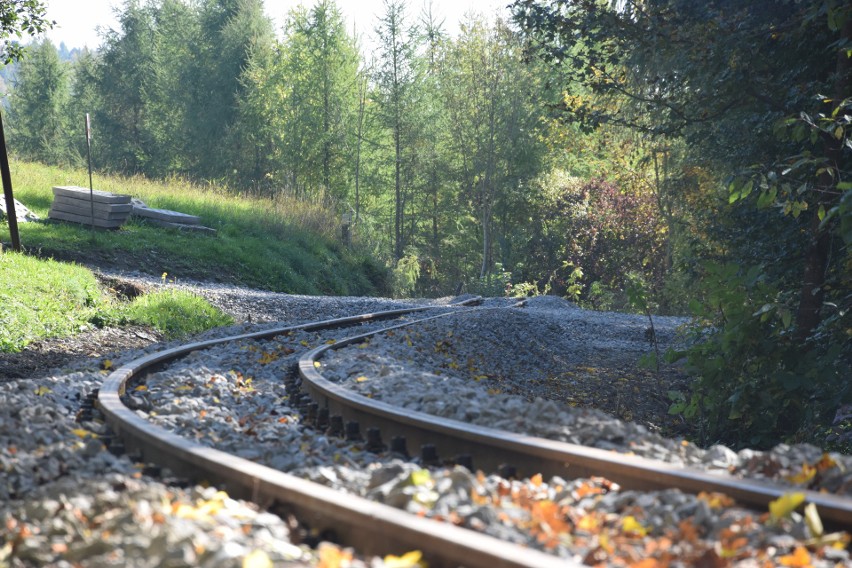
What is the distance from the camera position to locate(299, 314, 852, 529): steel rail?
298cm

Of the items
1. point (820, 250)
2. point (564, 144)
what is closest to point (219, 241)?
point (564, 144)

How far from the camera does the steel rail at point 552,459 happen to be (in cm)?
298

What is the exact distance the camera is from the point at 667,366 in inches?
453

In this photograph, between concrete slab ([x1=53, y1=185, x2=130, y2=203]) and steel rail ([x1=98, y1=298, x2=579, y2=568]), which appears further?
concrete slab ([x1=53, y1=185, x2=130, y2=203])

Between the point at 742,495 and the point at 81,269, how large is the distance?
1184 centimetres

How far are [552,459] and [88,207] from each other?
50.9 ft

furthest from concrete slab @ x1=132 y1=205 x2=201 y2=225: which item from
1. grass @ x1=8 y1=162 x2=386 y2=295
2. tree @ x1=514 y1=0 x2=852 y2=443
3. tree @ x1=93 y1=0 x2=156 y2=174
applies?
tree @ x1=93 y1=0 x2=156 y2=174

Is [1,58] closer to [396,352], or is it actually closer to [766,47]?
[396,352]

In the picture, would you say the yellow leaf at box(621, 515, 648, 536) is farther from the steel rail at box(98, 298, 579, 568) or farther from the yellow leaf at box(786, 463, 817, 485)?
the yellow leaf at box(786, 463, 817, 485)

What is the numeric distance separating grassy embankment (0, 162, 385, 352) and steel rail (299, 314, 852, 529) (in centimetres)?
555

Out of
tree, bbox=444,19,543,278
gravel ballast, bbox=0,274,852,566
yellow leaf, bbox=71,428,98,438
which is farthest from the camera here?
tree, bbox=444,19,543,278

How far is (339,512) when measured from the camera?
2.74 metres

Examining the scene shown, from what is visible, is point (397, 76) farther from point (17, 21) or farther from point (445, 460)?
point (445, 460)

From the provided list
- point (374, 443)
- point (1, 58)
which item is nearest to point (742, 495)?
point (374, 443)
